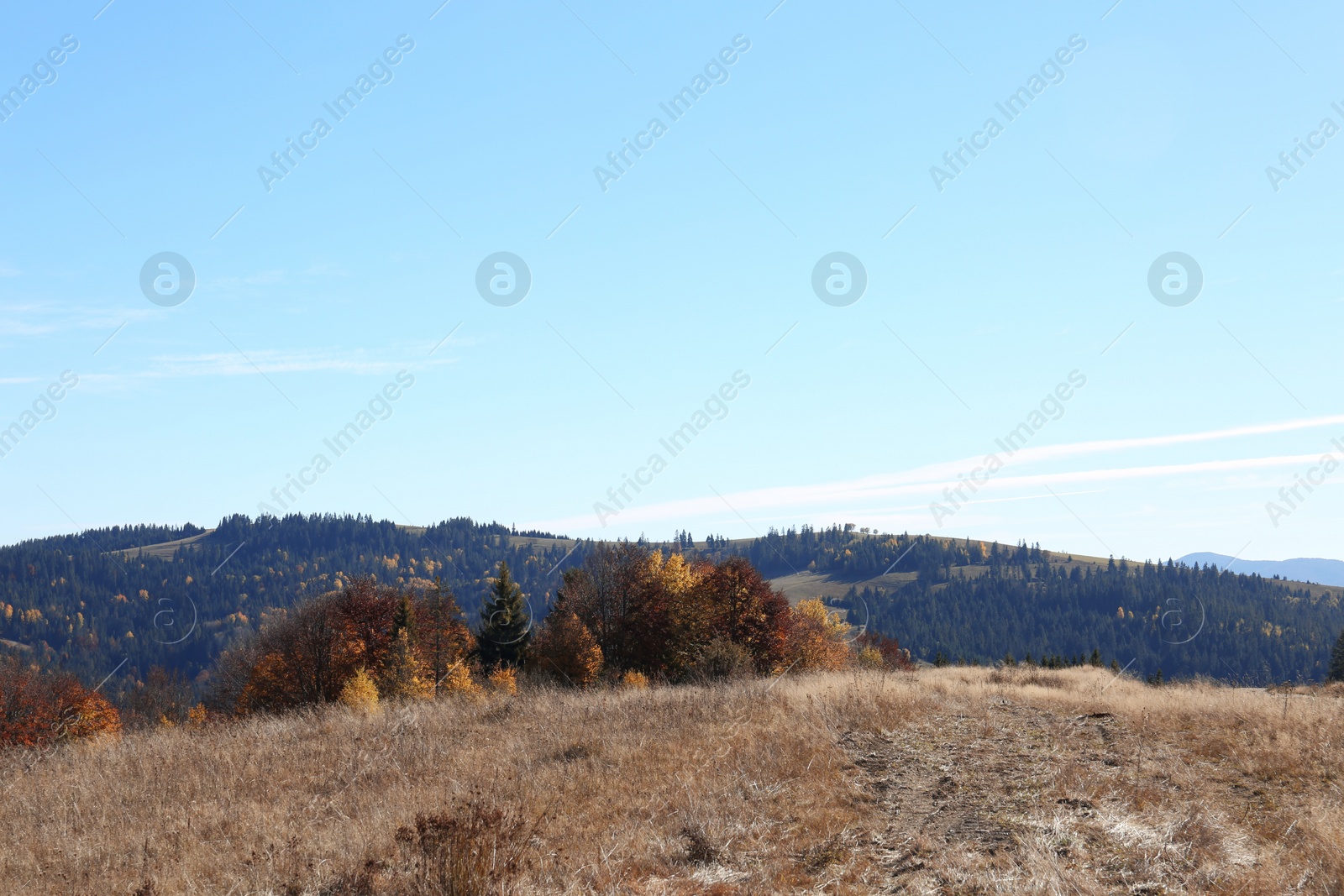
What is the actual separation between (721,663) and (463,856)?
1867 cm

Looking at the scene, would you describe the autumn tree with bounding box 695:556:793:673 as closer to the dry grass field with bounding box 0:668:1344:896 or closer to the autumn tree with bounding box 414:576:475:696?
the dry grass field with bounding box 0:668:1344:896

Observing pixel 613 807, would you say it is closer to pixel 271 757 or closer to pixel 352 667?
pixel 271 757

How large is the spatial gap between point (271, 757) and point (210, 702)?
8092cm

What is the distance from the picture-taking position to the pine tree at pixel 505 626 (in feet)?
210

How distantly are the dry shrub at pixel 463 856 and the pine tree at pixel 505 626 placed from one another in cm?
5656

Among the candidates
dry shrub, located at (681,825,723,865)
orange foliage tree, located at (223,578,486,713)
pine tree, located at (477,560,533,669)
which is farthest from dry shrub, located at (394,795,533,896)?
pine tree, located at (477,560,533,669)

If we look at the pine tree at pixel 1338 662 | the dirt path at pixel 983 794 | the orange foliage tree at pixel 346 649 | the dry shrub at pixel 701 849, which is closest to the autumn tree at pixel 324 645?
the orange foliage tree at pixel 346 649

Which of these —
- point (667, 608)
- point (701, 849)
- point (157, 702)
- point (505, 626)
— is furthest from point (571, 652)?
point (157, 702)

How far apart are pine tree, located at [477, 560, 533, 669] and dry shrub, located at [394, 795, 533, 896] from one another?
186 feet

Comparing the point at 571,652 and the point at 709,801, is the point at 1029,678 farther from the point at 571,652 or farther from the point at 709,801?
the point at 571,652

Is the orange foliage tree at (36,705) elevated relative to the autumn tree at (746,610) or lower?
lower

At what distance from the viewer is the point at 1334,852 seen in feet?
25.6

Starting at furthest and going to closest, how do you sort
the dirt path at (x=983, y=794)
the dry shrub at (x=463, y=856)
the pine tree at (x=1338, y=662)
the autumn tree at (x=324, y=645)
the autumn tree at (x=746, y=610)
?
1. the pine tree at (x=1338, y=662)
2. the autumn tree at (x=324, y=645)
3. the autumn tree at (x=746, y=610)
4. the dirt path at (x=983, y=794)
5. the dry shrub at (x=463, y=856)

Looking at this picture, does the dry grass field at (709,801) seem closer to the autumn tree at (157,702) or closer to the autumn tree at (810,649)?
the autumn tree at (810,649)
